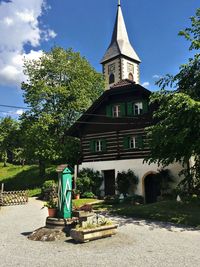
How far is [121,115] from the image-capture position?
2672 cm

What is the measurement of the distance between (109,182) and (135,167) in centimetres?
298

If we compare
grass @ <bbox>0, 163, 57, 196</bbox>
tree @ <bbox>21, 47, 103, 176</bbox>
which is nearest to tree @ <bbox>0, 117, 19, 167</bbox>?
grass @ <bbox>0, 163, 57, 196</bbox>

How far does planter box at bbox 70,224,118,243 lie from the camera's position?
9.57 metres

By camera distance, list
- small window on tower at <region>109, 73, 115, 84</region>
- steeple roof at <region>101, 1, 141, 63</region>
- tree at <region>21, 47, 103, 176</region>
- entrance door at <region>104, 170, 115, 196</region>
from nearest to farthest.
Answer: entrance door at <region>104, 170, 115, 196</region>, tree at <region>21, 47, 103, 176</region>, small window on tower at <region>109, 73, 115, 84</region>, steeple roof at <region>101, 1, 141, 63</region>

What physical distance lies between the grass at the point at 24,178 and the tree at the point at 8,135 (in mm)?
3165

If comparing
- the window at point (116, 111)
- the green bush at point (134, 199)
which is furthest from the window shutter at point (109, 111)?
the green bush at point (134, 199)

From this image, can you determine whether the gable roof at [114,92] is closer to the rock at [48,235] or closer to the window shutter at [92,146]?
the window shutter at [92,146]

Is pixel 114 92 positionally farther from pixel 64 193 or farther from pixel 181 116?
pixel 64 193

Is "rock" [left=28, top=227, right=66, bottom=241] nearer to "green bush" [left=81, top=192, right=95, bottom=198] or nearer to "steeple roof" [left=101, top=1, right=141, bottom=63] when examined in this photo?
"green bush" [left=81, top=192, right=95, bottom=198]

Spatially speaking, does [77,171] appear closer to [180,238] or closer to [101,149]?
[101,149]

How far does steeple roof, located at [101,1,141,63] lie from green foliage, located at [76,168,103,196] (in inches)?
1192

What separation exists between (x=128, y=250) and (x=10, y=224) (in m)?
7.49

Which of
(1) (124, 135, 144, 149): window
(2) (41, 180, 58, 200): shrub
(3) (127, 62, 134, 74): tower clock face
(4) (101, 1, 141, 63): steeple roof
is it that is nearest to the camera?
(2) (41, 180, 58, 200): shrub

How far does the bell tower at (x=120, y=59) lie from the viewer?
5197 centimetres
